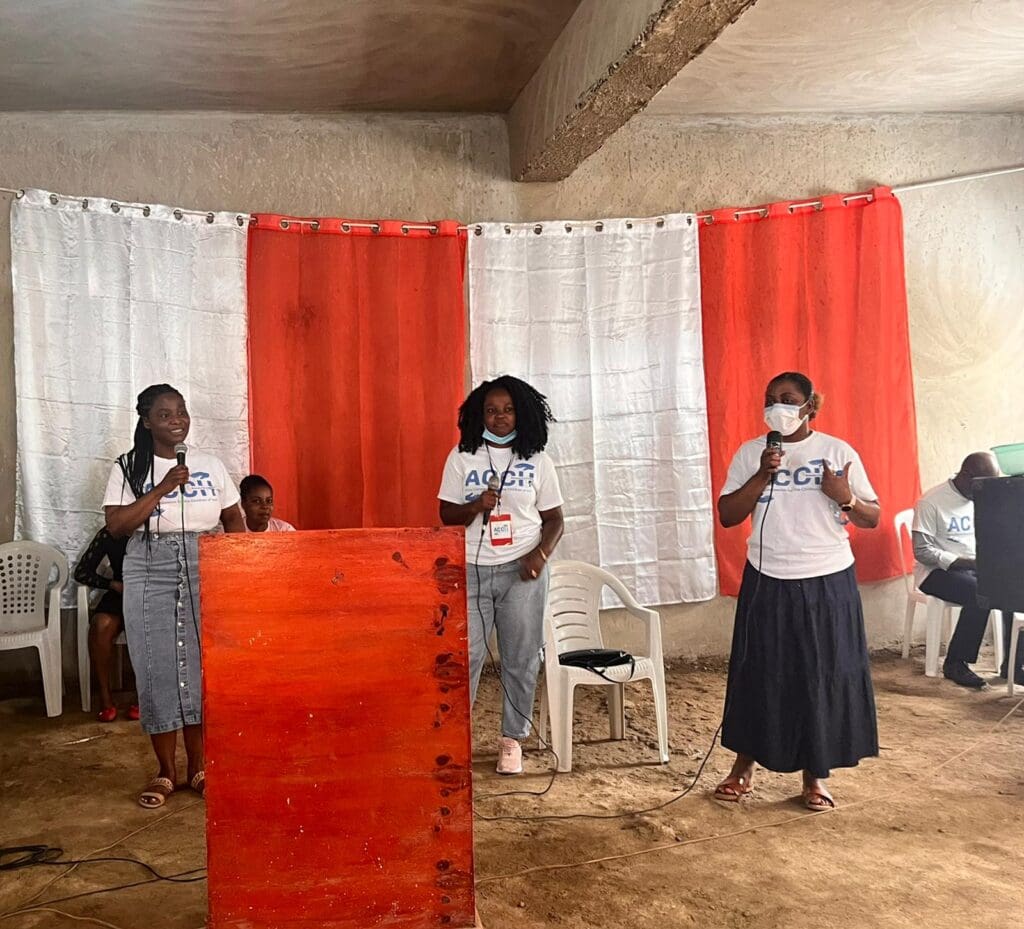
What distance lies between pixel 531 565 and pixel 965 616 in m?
2.79

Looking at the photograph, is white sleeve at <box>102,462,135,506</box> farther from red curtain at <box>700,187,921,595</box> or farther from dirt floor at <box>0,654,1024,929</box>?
red curtain at <box>700,187,921,595</box>

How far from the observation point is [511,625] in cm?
395

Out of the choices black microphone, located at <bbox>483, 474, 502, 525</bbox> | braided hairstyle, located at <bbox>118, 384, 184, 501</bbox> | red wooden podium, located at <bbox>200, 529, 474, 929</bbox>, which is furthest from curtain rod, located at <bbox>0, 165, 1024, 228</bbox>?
red wooden podium, located at <bbox>200, 529, 474, 929</bbox>

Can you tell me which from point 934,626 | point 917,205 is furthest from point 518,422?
point 917,205

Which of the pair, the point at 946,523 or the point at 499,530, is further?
the point at 946,523

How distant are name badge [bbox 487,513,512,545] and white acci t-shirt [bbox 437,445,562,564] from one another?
0.02 metres

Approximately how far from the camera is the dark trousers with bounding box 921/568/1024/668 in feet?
17.3

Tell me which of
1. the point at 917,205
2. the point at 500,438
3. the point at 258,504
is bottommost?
the point at 258,504

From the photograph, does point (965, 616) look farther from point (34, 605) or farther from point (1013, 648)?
point (34, 605)

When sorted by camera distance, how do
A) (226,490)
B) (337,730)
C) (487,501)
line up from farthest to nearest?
(487,501) → (226,490) → (337,730)

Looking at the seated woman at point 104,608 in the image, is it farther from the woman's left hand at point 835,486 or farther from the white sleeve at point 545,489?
the woman's left hand at point 835,486

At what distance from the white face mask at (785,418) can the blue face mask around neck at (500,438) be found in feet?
3.63

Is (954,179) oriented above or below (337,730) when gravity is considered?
above

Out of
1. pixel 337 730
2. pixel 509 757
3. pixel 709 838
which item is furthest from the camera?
pixel 509 757
